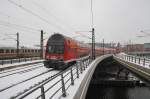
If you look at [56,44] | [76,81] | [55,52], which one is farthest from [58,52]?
[76,81]

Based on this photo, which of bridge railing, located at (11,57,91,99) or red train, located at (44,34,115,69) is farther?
red train, located at (44,34,115,69)

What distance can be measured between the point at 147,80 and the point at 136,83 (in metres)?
27.1

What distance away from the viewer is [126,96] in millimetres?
31453

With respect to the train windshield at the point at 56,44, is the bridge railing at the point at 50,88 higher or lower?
lower

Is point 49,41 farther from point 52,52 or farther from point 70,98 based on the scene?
point 70,98

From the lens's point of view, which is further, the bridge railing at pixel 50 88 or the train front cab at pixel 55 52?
the train front cab at pixel 55 52

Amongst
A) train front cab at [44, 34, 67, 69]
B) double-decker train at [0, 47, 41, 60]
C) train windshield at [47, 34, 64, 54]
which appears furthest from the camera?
double-decker train at [0, 47, 41, 60]

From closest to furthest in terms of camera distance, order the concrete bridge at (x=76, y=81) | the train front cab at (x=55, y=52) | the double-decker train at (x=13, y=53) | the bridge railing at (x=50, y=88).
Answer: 1. the bridge railing at (x=50, y=88)
2. the concrete bridge at (x=76, y=81)
3. the train front cab at (x=55, y=52)
4. the double-decker train at (x=13, y=53)

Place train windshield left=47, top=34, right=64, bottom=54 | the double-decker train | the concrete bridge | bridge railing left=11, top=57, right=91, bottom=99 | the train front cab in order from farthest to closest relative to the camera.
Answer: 1. the double-decker train
2. train windshield left=47, top=34, right=64, bottom=54
3. the train front cab
4. the concrete bridge
5. bridge railing left=11, top=57, right=91, bottom=99

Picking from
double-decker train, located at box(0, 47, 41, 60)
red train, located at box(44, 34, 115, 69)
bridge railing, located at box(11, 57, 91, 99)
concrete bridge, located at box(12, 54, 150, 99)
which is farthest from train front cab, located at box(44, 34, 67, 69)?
double-decker train, located at box(0, 47, 41, 60)

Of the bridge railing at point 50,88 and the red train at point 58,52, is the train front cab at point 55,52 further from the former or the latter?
the bridge railing at point 50,88

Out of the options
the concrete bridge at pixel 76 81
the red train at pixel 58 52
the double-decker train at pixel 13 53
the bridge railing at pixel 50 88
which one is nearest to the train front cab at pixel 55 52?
the red train at pixel 58 52

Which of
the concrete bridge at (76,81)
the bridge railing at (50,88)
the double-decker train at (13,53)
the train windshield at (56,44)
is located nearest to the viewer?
the bridge railing at (50,88)

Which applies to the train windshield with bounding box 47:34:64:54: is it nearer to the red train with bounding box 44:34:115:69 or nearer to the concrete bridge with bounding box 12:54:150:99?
the red train with bounding box 44:34:115:69
